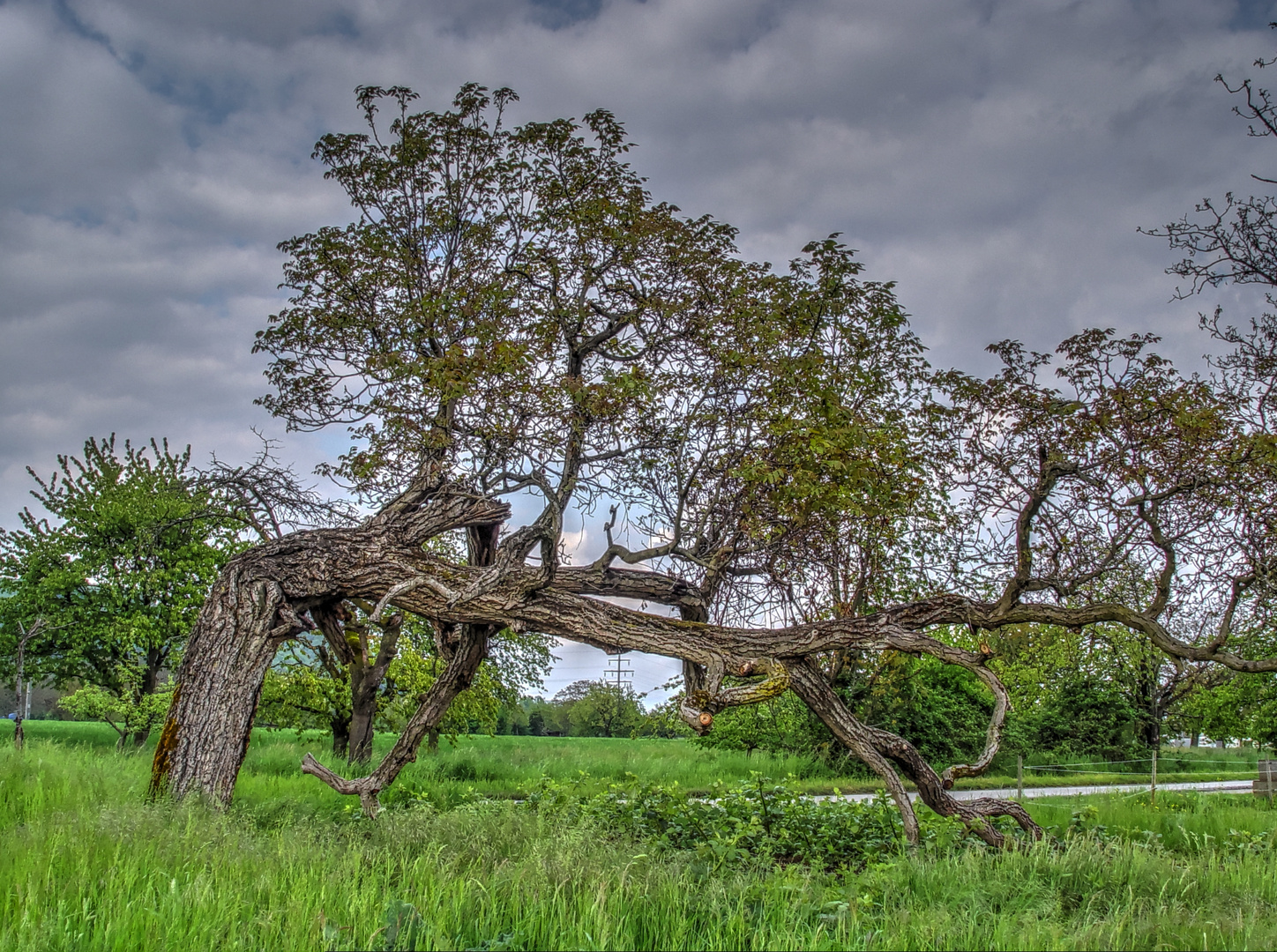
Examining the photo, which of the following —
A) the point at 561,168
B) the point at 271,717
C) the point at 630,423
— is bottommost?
the point at 271,717

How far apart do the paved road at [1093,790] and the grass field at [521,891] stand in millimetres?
9080

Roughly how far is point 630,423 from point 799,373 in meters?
2.20

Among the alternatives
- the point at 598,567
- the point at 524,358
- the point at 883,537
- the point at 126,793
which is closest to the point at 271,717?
the point at 126,793

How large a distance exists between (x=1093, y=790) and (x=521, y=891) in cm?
1900

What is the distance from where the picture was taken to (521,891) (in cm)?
445

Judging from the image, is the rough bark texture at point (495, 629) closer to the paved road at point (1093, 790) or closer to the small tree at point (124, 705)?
the paved road at point (1093, 790)

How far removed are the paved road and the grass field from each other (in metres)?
9.08

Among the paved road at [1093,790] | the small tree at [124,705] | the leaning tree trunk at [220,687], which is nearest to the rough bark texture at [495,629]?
the leaning tree trunk at [220,687]

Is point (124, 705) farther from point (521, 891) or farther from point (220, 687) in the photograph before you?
point (521, 891)

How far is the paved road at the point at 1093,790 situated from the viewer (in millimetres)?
16694

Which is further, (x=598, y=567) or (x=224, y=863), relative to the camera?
(x=598, y=567)

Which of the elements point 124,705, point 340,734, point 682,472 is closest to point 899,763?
point 682,472

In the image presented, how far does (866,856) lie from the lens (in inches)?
307

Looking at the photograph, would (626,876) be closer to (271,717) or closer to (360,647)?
(360,647)
